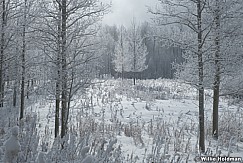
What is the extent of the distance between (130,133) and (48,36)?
3844 millimetres

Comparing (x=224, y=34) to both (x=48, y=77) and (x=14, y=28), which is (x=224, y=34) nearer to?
(x=48, y=77)

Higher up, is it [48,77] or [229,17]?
[229,17]

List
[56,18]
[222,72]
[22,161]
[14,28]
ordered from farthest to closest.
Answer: [14,28], [222,72], [56,18], [22,161]

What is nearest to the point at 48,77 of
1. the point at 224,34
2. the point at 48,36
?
the point at 48,36

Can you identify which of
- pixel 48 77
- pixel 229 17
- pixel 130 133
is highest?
pixel 229 17

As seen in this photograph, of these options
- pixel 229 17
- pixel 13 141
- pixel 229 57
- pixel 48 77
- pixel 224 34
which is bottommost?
pixel 13 141

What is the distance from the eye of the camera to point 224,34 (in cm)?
695

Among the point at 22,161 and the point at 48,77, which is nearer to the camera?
the point at 22,161

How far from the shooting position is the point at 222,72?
7473mm

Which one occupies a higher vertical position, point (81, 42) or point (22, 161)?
point (81, 42)

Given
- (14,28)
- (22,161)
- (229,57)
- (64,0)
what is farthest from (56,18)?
(229,57)

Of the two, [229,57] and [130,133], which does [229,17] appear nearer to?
[229,57]

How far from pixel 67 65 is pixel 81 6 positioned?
1.62m

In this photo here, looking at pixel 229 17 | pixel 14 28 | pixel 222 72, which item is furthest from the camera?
pixel 14 28
